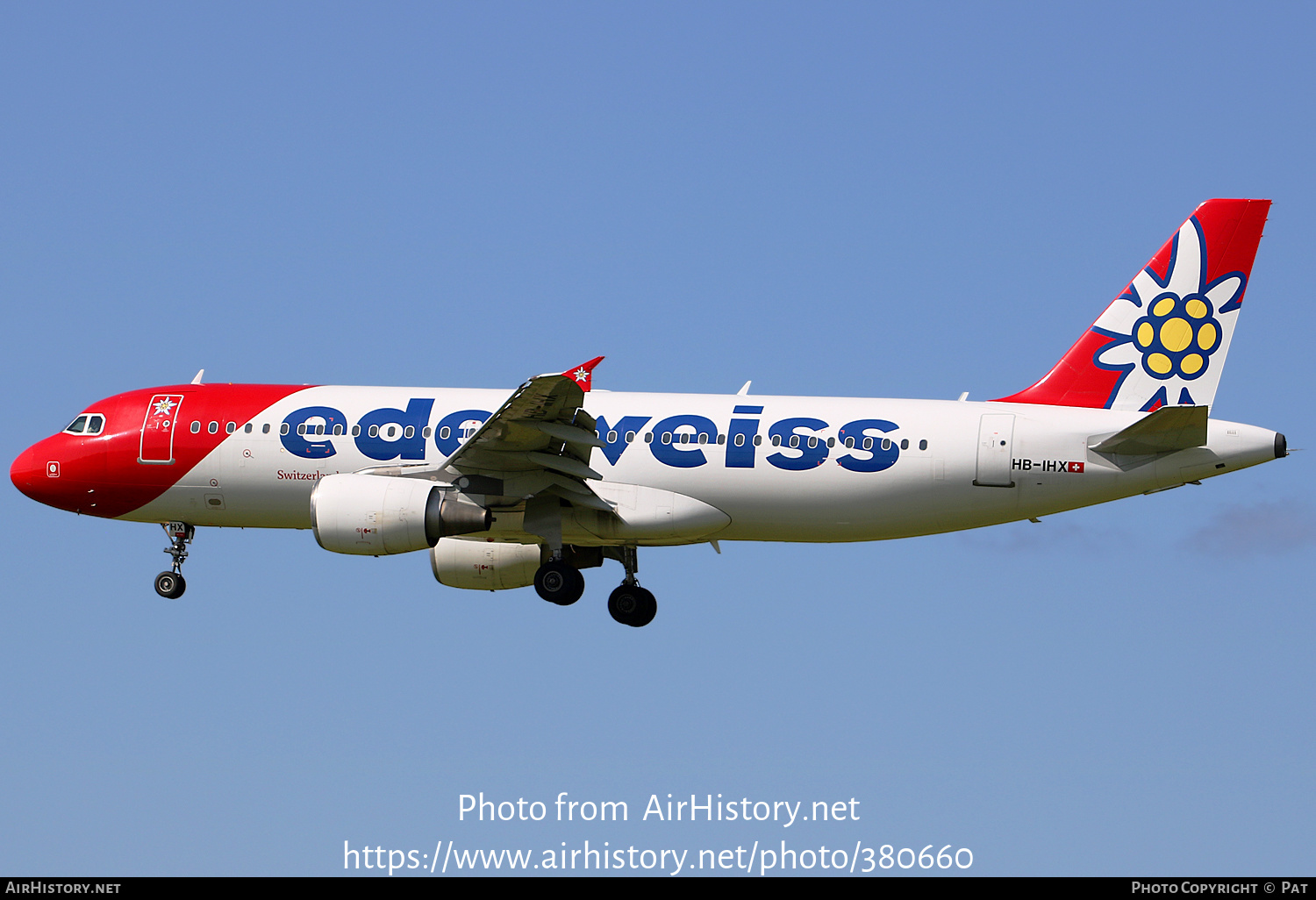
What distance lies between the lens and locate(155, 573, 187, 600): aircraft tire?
137ft

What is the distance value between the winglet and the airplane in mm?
187

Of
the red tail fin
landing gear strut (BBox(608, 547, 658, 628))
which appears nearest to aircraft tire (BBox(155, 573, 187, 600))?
landing gear strut (BBox(608, 547, 658, 628))

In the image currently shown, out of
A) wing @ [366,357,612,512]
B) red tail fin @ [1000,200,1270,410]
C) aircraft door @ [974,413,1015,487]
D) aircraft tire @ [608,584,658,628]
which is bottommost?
aircraft tire @ [608,584,658,628]

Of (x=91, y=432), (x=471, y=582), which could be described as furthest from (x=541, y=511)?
(x=91, y=432)

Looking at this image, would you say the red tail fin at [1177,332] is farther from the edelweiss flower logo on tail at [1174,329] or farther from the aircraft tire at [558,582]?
the aircraft tire at [558,582]

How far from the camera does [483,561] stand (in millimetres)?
42281

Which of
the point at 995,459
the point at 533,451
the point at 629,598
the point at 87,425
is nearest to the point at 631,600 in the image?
the point at 629,598

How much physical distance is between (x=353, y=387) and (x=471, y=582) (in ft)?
19.7

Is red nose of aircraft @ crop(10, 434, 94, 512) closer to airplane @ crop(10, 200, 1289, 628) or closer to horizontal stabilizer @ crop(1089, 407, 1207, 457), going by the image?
airplane @ crop(10, 200, 1289, 628)

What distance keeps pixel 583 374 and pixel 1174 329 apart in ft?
48.2

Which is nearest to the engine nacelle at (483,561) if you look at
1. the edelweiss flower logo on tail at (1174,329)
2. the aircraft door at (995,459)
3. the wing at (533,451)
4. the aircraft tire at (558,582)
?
the aircraft tire at (558,582)

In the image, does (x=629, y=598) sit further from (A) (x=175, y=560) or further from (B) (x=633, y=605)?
(A) (x=175, y=560)

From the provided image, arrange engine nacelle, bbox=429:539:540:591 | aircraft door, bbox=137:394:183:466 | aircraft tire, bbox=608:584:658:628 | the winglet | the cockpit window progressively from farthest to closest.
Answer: engine nacelle, bbox=429:539:540:591 → the cockpit window → aircraft tire, bbox=608:584:658:628 → aircraft door, bbox=137:394:183:466 → the winglet

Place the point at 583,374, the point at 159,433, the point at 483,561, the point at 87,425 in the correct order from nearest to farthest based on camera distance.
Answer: the point at 583,374
the point at 159,433
the point at 87,425
the point at 483,561
